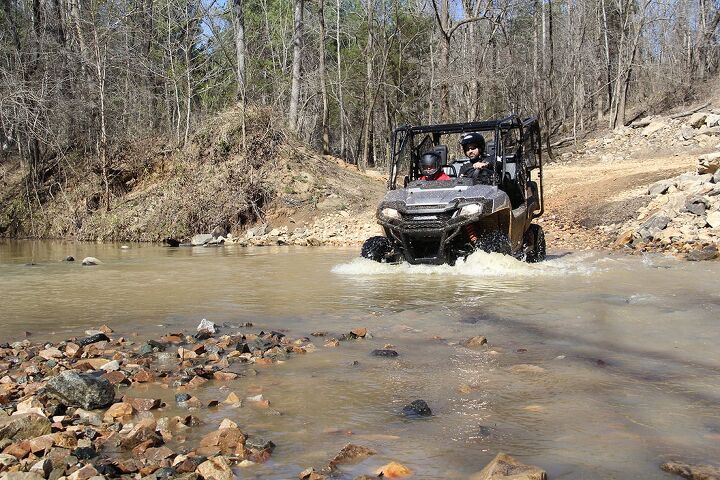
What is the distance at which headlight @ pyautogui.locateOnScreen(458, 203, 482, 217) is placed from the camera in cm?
953

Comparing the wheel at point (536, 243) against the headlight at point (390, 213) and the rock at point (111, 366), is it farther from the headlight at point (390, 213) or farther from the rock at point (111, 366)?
the rock at point (111, 366)

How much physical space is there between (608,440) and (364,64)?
38.9 meters

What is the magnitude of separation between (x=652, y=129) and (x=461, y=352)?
29.0m

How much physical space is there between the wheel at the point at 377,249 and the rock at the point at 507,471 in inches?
308

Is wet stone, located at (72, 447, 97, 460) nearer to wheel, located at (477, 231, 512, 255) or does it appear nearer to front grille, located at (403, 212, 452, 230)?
front grille, located at (403, 212, 452, 230)

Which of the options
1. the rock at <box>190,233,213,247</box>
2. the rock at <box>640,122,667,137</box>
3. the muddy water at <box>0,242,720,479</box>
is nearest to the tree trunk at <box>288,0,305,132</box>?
the rock at <box>190,233,213,247</box>

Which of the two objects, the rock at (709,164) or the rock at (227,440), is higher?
the rock at (709,164)

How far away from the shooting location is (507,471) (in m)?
2.96

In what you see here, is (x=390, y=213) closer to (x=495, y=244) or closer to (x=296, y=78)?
(x=495, y=244)

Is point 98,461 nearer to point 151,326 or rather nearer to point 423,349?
point 423,349

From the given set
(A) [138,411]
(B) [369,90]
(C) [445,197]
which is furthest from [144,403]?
(B) [369,90]

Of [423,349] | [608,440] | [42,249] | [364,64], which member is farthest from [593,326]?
[364,64]

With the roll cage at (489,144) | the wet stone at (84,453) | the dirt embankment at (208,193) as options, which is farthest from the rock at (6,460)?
the dirt embankment at (208,193)

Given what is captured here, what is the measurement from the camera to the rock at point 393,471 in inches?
122
